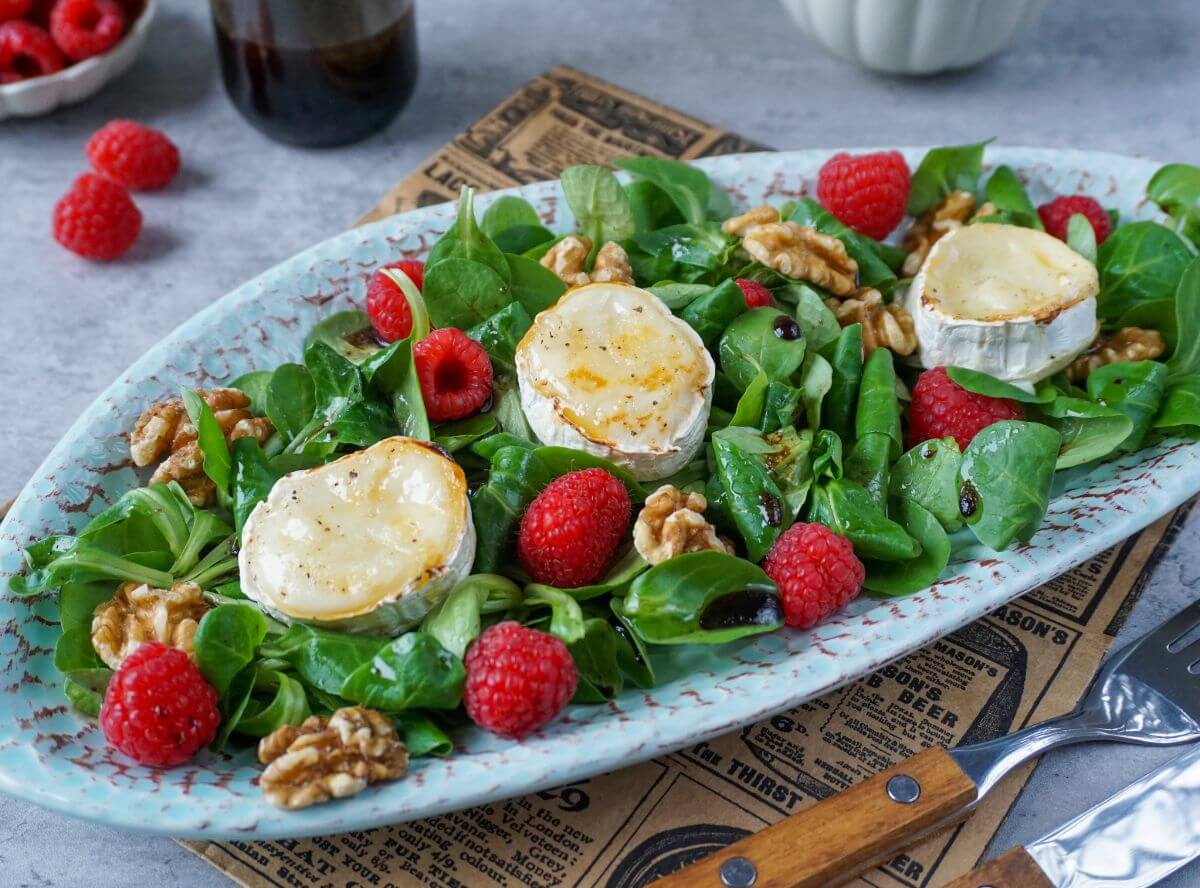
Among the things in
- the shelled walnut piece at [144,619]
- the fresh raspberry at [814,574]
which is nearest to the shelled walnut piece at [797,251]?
the fresh raspberry at [814,574]

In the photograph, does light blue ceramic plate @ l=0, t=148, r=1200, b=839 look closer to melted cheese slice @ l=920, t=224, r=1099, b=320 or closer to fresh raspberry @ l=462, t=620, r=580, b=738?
fresh raspberry @ l=462, t=620, r=580, b=738

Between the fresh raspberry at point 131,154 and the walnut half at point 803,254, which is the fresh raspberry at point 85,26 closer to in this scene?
the fresh raspberry at point 131,154

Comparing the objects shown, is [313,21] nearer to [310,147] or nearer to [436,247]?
[310,147]

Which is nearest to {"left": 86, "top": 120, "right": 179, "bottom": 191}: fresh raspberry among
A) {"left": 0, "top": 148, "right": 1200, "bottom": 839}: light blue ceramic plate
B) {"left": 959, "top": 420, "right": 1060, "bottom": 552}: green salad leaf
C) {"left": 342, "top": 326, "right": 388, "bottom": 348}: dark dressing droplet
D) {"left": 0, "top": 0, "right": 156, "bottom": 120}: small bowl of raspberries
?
{"left": 0, "top": 0, "right": 156, "bottom": 120}: small bowl of raspberries

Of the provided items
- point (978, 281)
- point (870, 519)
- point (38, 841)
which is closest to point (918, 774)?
point (870, 519)

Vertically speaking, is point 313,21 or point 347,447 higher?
point 313,21
